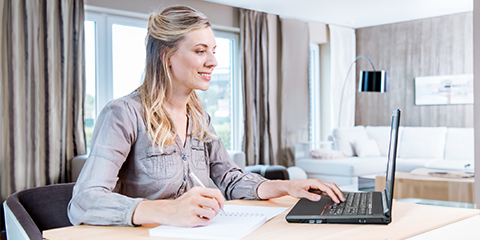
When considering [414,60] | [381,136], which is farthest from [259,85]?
[414,60]

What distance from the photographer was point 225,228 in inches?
42.1

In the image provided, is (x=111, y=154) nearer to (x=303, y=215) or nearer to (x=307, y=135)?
(x=303, y=215)

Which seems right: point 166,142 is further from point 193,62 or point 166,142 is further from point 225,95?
point 225,95

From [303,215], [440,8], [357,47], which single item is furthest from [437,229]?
[357,47]

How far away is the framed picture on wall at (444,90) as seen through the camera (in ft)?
22.2

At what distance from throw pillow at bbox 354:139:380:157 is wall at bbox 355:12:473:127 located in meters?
0.81

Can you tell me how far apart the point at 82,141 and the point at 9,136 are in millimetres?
663

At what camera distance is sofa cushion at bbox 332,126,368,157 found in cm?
677

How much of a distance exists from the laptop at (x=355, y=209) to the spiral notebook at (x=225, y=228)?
84 millimetres

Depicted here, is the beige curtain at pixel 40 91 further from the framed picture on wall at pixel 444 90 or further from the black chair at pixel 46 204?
the framed picture on wall at pixel 444 90

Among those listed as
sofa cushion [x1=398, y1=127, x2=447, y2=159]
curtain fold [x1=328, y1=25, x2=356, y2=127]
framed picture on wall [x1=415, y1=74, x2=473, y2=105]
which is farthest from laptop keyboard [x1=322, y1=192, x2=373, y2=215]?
curtain fold [x1=328, y1=25, x2=356, y2=127]

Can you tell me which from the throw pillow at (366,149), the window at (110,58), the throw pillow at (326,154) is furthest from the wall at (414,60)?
the window at (110,58)

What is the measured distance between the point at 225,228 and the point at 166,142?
18.8 inches

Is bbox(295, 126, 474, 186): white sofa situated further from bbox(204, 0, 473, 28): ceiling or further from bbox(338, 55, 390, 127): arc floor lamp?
bbox(204, 0, 473, 28): ceiling
